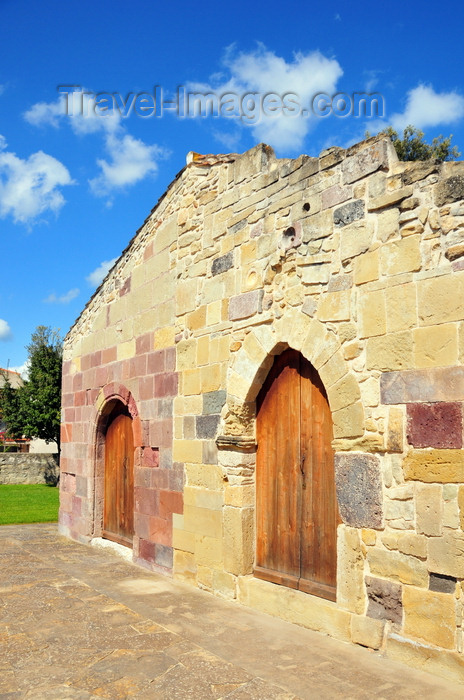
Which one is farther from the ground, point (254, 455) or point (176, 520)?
point (254, 455)

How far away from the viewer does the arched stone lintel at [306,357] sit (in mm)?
4477

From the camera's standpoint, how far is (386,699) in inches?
133

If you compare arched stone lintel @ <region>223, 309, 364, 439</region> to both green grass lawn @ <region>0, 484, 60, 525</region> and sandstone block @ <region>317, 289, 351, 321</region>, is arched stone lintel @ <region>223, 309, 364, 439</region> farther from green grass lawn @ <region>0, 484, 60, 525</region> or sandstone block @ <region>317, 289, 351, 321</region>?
green grass lawn @ <region>0, 484, 60, 525</region>

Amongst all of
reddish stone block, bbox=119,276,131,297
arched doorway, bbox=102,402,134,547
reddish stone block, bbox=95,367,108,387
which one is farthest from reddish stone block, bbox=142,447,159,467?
reddish stone block, bbox=119,276,131,297

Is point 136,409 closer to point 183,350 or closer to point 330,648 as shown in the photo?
point 183,350

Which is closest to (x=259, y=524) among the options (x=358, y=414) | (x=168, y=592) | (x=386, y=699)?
(x=168, y=592)

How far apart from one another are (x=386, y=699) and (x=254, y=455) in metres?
2.58

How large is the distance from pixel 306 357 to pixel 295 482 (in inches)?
43.9

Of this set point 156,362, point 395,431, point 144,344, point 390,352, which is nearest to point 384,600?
point 395,431

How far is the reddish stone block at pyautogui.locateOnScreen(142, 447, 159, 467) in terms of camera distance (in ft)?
23.2

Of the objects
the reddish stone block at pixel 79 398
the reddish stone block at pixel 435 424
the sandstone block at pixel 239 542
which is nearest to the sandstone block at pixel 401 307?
the reddish stone block at pixel 435 424

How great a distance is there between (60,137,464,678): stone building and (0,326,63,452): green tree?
14.9 meters

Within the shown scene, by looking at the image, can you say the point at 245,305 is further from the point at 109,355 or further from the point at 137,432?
the point at 109,355

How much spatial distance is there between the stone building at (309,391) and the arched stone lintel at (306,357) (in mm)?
15
